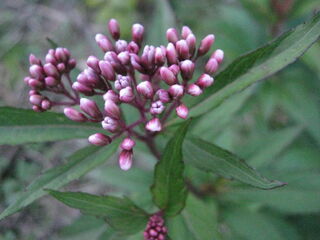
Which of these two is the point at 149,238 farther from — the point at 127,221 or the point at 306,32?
the point at 306,32

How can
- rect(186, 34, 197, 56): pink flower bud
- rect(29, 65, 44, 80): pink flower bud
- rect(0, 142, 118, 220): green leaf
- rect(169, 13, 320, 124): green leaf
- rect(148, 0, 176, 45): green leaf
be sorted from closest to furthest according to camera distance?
rect(169, 13, 320, 124): green leaf → rect(0, 142, 118, 220): green leaf → rect(186, 34, 197, 56): pink flower bud → rect(29, 65, 44, 80): pink flower bud → rect(148, 0, 176, 45): green leaf

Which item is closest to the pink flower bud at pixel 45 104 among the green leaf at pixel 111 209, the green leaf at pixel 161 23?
the green leaf at pixel 111 209

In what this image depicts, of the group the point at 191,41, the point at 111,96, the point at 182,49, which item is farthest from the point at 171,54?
the point at 111,96

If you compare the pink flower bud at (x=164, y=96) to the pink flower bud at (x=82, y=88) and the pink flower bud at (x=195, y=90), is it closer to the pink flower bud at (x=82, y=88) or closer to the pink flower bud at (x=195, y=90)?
the pink flower bud at (x=195, y=90)

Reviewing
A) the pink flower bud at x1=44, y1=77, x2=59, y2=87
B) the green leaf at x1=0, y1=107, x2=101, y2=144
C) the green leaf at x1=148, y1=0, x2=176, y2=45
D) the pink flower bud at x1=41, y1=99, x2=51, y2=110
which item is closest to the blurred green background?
the green leaf at x1=148, y1=0, x2=176, y2=45

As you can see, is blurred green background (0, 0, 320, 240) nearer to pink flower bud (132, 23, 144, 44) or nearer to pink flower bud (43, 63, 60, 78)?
pink flower bud (43, 63, 60, 78)

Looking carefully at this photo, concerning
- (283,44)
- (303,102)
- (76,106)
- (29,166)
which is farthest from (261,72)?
(29,166)
